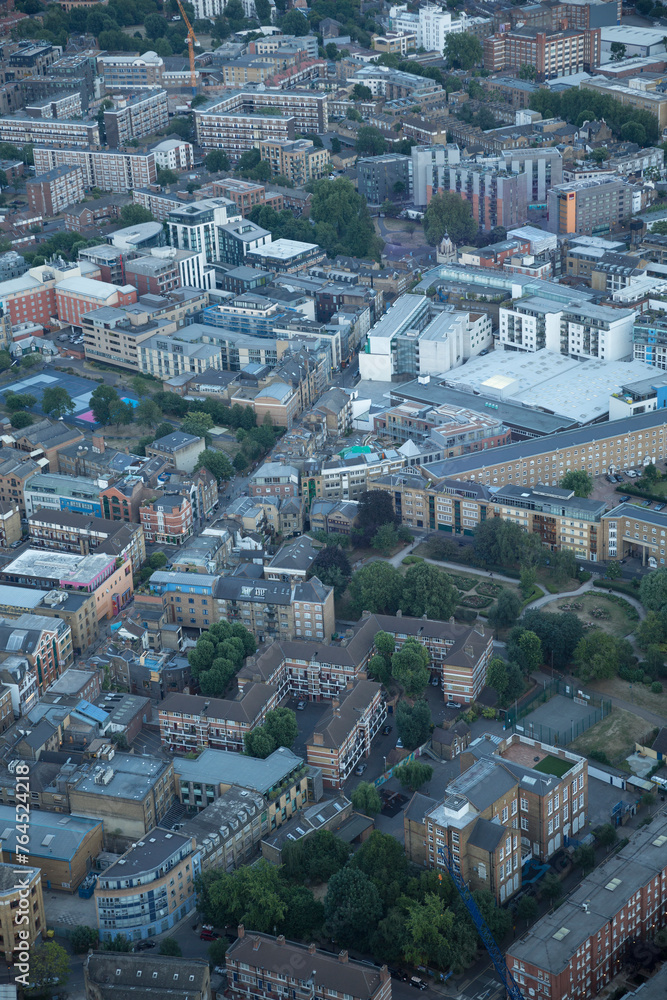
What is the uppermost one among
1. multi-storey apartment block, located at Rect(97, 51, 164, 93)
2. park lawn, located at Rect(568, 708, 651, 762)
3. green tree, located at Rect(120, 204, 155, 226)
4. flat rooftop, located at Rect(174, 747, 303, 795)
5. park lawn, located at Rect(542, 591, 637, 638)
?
multi-storey apartment block, located at Rect(97, 51, 164, 93)

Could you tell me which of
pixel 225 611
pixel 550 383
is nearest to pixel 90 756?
pixel 225 611

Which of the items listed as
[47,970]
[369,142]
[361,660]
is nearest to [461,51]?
[369,142]

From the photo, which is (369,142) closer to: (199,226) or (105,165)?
(105,165)

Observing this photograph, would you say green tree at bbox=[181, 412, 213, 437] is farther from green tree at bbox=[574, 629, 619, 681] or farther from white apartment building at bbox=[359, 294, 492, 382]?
green tree at bbox=[574, 629, 619, 681]

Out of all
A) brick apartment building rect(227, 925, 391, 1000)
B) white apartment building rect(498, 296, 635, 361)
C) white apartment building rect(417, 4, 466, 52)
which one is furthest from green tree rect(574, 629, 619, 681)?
white apartment building rect(417, 4, 466, 52)

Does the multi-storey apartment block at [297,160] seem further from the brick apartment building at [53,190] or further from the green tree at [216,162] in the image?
the brick apartment building at [53,190]
